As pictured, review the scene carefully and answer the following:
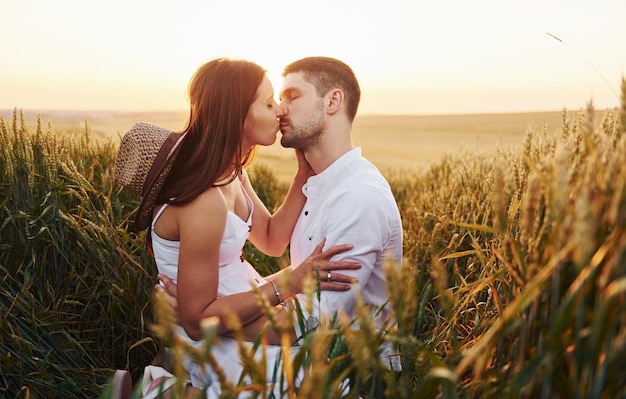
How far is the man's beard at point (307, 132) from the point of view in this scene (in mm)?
3461

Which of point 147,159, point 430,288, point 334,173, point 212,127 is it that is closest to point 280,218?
point 334,173

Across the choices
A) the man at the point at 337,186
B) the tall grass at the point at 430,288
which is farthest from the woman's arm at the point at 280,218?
the tall grass at the point at 430,288

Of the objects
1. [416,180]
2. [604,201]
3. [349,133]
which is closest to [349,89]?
[349,133]

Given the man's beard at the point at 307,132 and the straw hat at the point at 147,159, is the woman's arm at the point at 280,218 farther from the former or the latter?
the straw hat at the point at 147,159

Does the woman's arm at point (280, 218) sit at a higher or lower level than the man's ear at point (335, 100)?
lower

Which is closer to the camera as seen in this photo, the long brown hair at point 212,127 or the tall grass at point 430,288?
the tall grass at point 430,288

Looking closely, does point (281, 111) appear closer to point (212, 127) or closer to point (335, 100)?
point (335, 100)

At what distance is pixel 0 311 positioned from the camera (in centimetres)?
327

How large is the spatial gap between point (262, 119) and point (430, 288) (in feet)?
5.20

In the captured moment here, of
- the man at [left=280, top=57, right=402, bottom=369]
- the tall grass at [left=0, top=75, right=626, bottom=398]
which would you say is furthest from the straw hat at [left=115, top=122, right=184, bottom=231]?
the man at [left=280, top=57, right=402, bottom=369]

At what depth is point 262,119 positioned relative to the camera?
333cm

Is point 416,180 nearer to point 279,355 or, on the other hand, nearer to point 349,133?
point 349,133

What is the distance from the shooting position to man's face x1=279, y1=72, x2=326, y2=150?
3469 millimetres

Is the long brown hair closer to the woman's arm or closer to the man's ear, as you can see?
the man's ear
